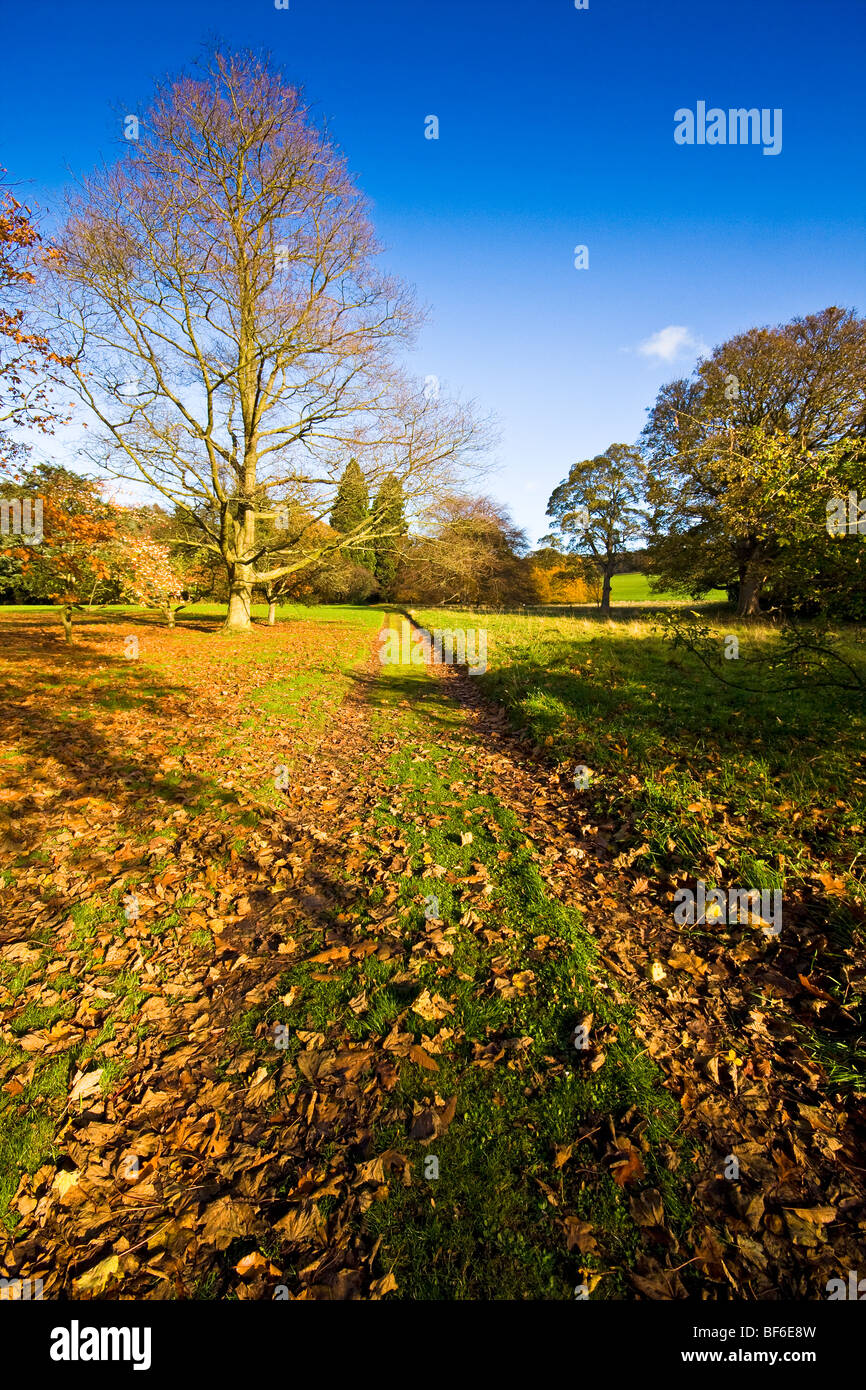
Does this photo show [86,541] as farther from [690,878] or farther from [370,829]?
[690,878]

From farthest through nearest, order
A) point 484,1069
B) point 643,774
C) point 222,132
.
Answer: point 222,132 → point 643,774 → point 484,1069

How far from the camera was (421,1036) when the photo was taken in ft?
10.2

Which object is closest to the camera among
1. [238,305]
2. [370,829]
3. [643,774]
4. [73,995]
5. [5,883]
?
[73,995]

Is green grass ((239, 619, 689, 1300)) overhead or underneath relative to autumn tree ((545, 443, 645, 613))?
underneath

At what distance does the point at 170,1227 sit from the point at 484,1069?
1.65m

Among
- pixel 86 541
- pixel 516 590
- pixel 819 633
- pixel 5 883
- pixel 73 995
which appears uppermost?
pixel 516 590

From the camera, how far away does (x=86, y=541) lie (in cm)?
1482

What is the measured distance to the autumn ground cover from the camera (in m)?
2.13

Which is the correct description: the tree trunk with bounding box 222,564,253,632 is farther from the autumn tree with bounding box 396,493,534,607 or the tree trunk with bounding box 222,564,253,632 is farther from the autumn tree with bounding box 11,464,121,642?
the autumn tree with bounding box 396,493,534,607

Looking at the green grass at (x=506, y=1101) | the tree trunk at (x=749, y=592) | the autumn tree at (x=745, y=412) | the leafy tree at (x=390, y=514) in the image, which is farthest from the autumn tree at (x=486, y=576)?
the green grass at (x=506, y=1101)

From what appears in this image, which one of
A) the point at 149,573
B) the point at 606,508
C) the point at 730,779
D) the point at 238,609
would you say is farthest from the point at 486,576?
the point at 730,779

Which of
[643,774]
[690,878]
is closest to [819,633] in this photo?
[643,774]

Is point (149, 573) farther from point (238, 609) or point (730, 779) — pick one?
point (730, 779)

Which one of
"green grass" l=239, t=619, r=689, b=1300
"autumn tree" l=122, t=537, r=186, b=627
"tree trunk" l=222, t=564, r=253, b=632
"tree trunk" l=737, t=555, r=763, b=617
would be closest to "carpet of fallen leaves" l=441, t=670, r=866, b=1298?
"green grass" l=239, t=619, r=689, b=1300
